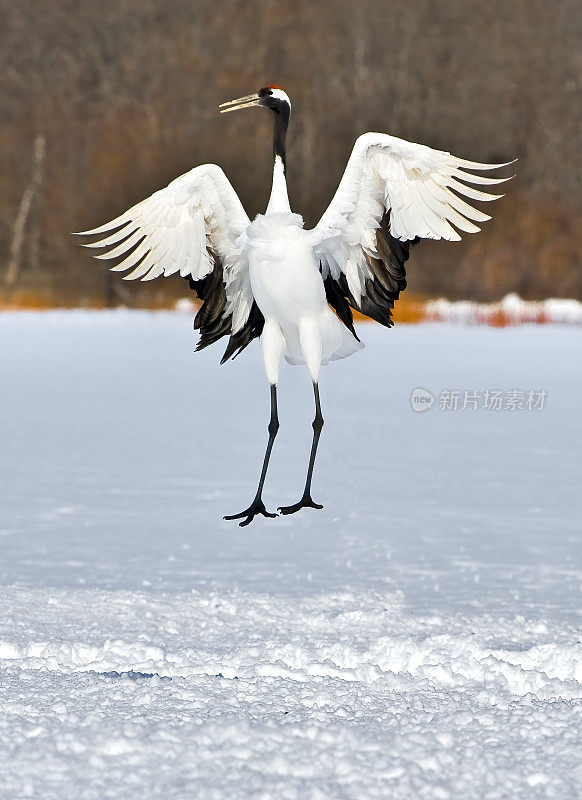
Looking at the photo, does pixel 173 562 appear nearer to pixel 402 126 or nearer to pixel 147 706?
pixel 147 706

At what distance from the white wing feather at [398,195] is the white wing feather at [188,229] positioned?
470 millimetres

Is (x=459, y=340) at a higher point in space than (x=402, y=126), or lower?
lower

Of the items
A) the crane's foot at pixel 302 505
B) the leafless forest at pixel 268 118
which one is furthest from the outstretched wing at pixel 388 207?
the leafless forest at pixel 268 118

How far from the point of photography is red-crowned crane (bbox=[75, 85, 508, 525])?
5.40 m

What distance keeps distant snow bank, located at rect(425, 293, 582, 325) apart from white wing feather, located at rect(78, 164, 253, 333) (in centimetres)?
1258

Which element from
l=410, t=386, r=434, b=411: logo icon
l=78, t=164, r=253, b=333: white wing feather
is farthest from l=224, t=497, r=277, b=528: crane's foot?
l=410, t=386, r=434, b=411: logo icon

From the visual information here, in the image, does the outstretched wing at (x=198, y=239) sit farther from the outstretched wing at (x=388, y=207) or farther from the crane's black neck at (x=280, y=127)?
the outstretched wing at (x=388, y=207)

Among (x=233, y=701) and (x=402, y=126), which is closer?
(x=233, y=701)

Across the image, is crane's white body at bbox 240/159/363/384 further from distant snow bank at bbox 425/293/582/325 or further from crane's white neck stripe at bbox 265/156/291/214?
distant snow bank at bbox 425/293/582/325

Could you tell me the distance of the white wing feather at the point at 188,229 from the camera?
5625 millimetres

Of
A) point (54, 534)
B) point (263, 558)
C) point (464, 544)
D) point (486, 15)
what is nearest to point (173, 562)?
point (263, 558)

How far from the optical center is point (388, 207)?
555 cm

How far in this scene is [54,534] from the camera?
19.0ft

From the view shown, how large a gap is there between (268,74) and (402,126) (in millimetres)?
3495
